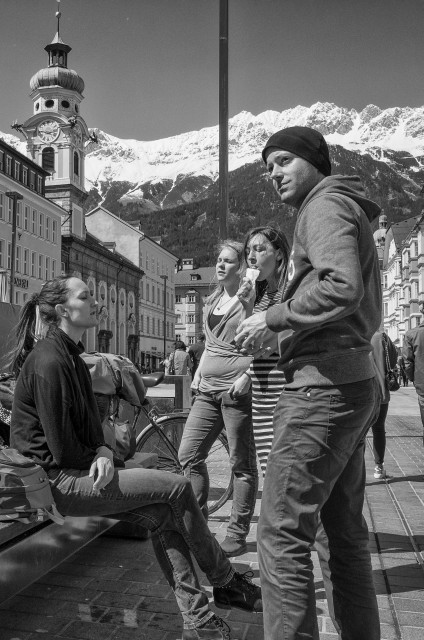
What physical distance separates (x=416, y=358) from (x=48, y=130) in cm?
6474

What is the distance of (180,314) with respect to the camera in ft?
396

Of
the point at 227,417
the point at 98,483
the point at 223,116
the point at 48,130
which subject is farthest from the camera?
the point at 48,130

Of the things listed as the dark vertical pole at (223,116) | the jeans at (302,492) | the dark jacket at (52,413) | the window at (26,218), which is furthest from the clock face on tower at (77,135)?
the jeans at (302,492)

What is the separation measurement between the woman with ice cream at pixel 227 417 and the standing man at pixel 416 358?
12.5 feet

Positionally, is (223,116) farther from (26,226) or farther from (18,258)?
(26,226)

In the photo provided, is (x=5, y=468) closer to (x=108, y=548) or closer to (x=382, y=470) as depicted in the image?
(x=108, y=548)

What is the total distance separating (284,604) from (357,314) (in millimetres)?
1022

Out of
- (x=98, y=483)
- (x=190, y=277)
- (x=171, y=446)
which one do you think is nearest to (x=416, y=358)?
(x=171, y=446)

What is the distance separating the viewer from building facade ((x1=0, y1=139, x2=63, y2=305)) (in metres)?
48.2

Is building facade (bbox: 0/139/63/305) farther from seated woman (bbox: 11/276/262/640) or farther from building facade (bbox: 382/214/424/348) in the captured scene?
seated woman (bbox: 11/276/262/640)

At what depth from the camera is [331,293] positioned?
2.24m

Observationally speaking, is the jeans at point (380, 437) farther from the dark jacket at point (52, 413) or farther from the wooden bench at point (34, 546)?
the dark jacket at point (52, 413)

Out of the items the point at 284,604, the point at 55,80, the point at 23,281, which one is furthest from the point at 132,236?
the point at 284,604

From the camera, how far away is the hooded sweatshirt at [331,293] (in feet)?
7.45
